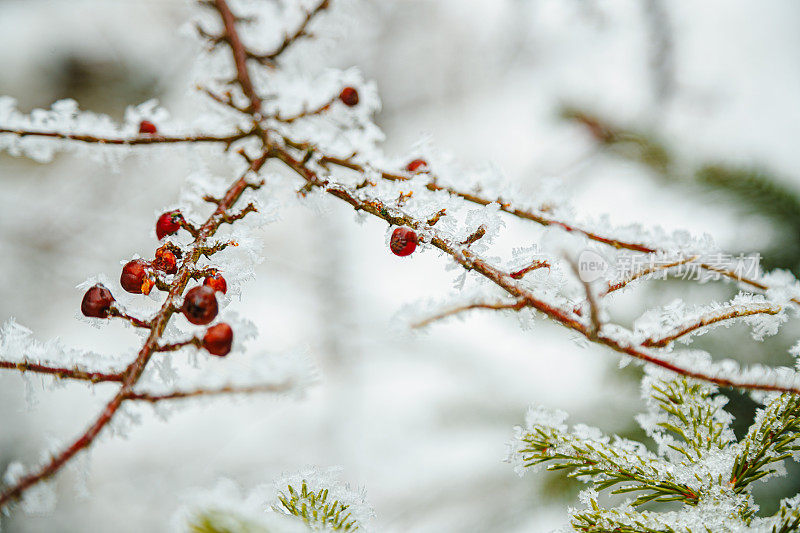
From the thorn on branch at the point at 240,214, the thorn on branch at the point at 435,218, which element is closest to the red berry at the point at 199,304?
the thorn on branch at the point at 240,214

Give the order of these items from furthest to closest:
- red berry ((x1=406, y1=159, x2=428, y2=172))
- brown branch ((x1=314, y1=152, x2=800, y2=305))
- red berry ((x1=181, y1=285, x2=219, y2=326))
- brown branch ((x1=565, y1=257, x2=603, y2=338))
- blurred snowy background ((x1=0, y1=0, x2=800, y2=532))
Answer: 1. blurred snowy background ((x1=0, y1=0, x2=800, y2=532))
2. red berry ((x1=406, y1=159, x2=428, y2=172))
3. brown branch ((x1=314, y1=152, x2=800, y2=305))
4. red berry ((x1=181, y1=285, x2=219, y2=326))
5. brown branch ((x1=565, y1=257, x2=603, y2=338))

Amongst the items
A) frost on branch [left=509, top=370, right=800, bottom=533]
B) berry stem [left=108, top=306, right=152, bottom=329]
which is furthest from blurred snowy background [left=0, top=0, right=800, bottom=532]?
berry stem [left=108, top=306, right=152, bottom=329]

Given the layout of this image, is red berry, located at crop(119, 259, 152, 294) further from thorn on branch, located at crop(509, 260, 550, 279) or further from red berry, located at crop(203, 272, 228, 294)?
thorn on branch, located at crop(509, 260, 550, 279)

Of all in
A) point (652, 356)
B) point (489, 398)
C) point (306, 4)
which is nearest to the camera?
point (652, 356)

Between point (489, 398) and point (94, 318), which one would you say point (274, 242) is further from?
point (94, 318)

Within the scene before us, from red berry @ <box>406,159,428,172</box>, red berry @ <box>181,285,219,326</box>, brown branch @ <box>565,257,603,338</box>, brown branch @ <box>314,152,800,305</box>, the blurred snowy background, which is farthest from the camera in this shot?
the blurred snowy background

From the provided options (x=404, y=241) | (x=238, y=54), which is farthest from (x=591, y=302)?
(x=238, y=54)

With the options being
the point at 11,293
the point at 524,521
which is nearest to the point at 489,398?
the point at 524,521
